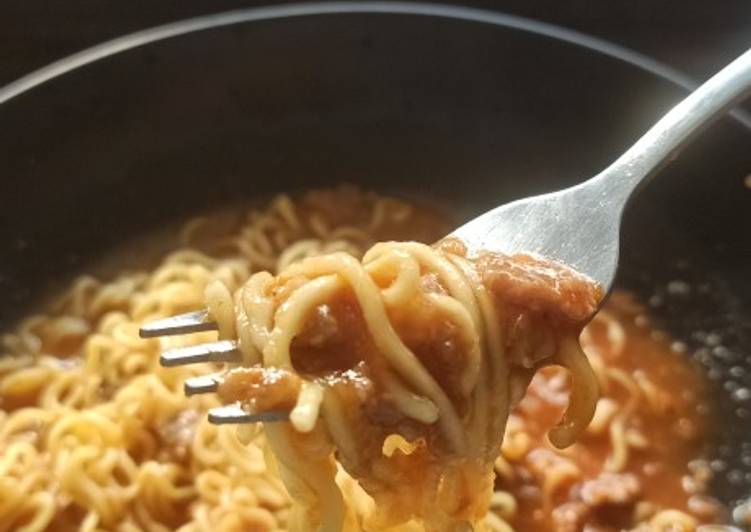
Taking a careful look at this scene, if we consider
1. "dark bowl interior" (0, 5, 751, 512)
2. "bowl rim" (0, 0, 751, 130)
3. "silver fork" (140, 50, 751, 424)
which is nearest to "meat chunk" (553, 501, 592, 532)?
"dark bowl interior" (0, 5, 751, 512)

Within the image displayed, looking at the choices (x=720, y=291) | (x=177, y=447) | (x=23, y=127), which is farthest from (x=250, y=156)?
(x=720, y=291)

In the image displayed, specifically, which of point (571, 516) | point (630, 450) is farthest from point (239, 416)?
point (630, 450)

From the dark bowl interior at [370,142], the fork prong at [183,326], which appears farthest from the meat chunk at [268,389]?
the dark bowl interior at [370,142]

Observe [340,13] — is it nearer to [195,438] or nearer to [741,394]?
[195,438]

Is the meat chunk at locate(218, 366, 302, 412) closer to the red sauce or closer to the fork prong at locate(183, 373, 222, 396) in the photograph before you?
the fork prong at locate(183, 373, 222, 396)

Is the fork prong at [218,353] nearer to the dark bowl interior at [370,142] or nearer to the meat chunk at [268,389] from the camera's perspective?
the meat chunk at [268,389]
